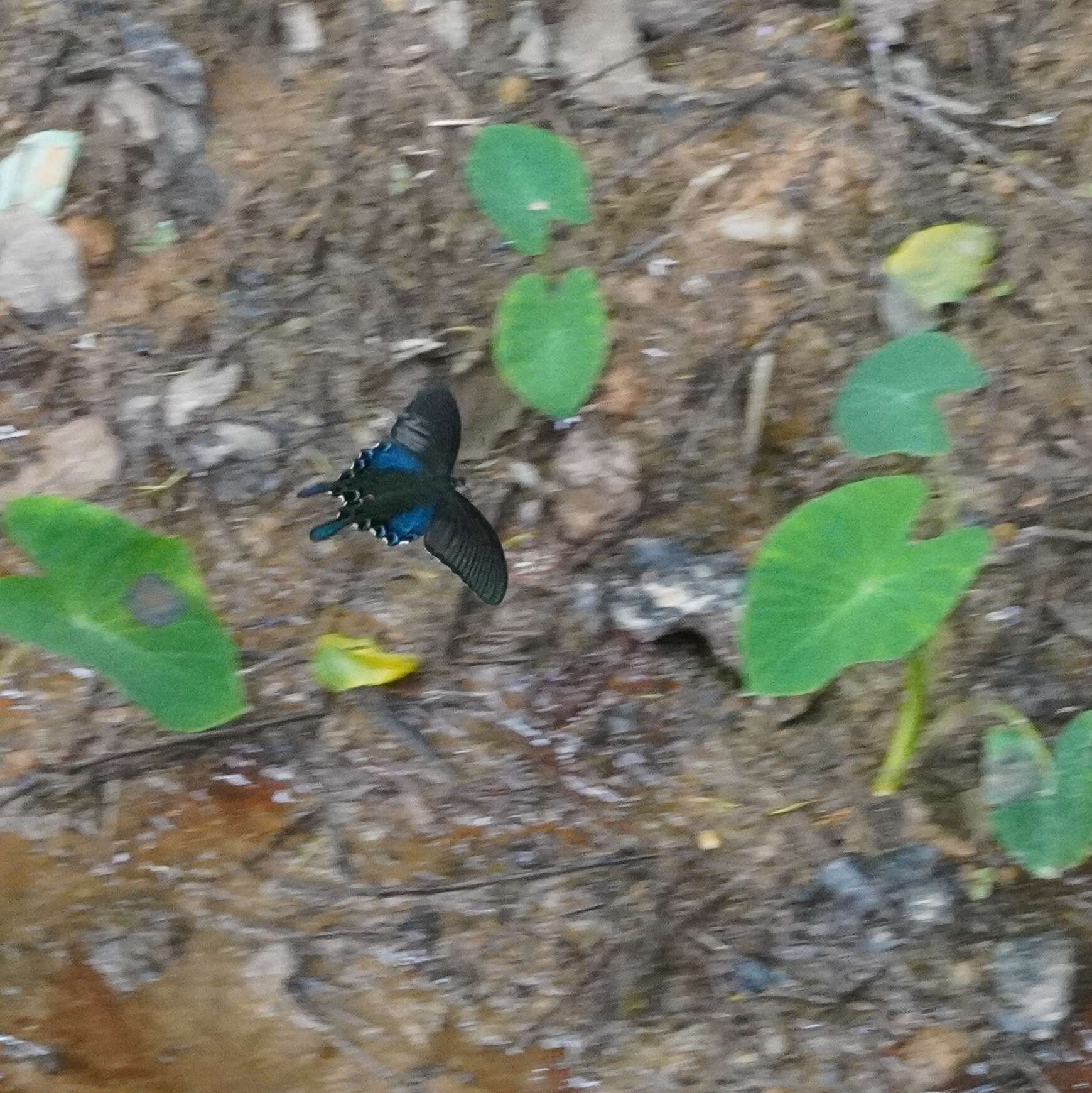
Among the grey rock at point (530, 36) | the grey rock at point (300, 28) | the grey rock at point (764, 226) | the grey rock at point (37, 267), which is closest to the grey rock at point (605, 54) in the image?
the grey rock at point (530, 36)

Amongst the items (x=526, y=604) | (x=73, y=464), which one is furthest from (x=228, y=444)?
(x=526, y=604)

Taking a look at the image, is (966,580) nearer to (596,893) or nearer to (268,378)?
(596,893)

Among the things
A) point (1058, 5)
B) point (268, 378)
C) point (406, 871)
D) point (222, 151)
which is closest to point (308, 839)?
point (406, 871)

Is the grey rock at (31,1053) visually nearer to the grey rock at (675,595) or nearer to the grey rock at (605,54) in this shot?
the grey rock at (675,595)

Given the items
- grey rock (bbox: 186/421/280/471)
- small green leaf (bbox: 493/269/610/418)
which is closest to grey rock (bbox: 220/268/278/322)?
grey rock (bbox: 186/421/280/471)

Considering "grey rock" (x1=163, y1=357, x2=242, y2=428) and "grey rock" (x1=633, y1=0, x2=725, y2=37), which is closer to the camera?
"grey rock" (x1=163, y1=357, x2=242, y2=428)

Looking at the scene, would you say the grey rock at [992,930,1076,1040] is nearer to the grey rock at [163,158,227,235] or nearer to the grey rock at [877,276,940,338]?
the grey rock at [877,276,940,338]

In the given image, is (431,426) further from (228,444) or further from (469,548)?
(228,444)
